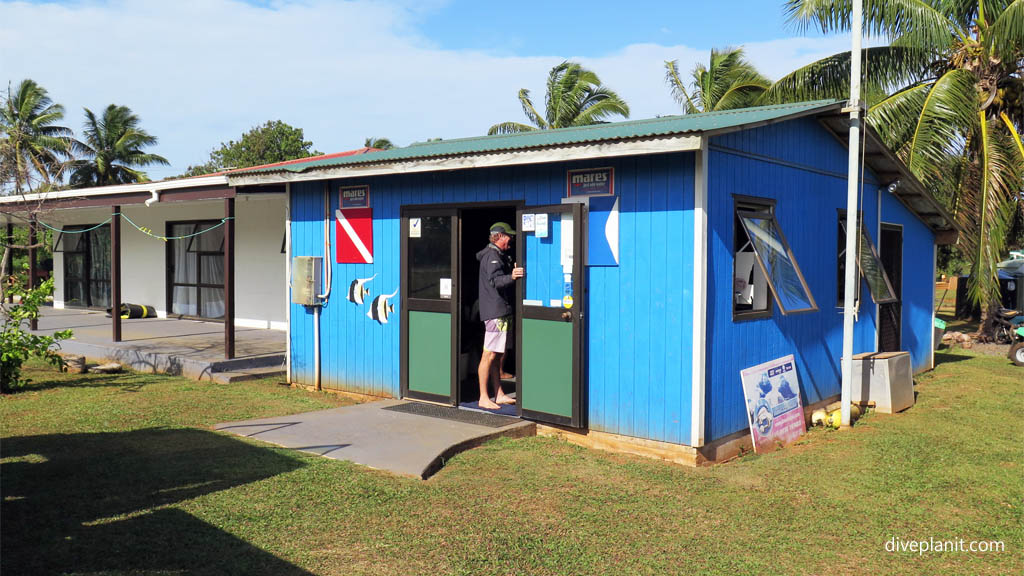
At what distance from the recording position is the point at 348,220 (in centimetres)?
867

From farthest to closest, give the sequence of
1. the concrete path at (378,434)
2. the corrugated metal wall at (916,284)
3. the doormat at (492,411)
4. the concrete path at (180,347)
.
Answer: the corrugated metal wall at (916,284) → the concrete path at (180,347) → the doormat at (492,411) → the concrete path at (378,434)

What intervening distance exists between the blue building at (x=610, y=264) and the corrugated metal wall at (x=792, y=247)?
0.08ft

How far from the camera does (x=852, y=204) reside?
292 inches

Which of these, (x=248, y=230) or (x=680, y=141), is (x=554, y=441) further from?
(x=248, y=230)

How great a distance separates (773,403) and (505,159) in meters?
3.35

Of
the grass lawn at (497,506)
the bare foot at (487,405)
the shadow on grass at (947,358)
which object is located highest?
the bare foot at (487,405)

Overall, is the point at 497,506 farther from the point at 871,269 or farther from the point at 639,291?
the point at 871,269

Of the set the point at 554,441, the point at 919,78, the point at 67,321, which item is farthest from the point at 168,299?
the point at 919,78

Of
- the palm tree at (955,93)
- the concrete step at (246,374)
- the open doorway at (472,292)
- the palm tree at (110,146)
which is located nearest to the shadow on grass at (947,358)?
the palm tree at (955,93)

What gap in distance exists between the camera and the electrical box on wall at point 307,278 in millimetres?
8930

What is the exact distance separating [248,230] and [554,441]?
9.14 m

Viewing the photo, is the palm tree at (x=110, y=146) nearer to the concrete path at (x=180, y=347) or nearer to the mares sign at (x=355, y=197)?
the concrete path at (x=180, y=347)

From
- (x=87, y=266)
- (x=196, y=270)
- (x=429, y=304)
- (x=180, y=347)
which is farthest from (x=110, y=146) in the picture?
(x=429, y=304)

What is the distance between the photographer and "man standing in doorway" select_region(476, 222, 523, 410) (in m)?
7.42
